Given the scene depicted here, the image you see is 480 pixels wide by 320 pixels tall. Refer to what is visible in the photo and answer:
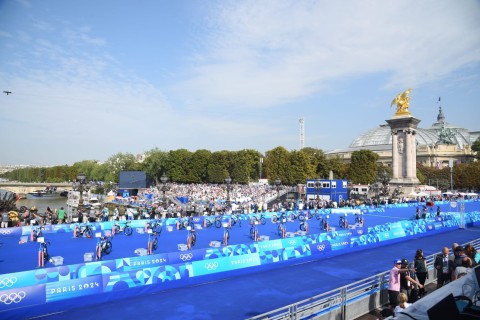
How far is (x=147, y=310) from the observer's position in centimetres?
1153

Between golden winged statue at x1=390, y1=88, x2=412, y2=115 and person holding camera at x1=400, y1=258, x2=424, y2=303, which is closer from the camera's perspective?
person holding camera at x1=400, y1=258, x2=424, y2=303

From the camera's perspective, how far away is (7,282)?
37.3 ft

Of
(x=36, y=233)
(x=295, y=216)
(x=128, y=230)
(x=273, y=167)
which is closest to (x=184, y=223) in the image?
(x=128, y=230)

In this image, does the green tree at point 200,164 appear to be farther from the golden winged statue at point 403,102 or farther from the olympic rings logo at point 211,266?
the olympic rings logo at point 211,266

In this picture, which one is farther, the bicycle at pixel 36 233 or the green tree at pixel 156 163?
the green tree at pixel 156 163

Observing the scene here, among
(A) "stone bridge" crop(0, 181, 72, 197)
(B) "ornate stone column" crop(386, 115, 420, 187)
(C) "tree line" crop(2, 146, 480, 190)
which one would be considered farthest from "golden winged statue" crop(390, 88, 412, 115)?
(A) "stone bridge" crop(0, 181, 72, 197)

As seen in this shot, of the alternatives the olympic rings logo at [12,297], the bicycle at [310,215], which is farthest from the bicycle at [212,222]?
the olympic rings logo at [12,297]

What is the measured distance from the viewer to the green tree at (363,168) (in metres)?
83.2

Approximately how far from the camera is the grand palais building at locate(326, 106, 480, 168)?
12738cm

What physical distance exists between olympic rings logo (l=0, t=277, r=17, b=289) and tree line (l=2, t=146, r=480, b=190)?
7034 centimetres

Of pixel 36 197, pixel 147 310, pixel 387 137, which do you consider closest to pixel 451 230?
pixel 147 310

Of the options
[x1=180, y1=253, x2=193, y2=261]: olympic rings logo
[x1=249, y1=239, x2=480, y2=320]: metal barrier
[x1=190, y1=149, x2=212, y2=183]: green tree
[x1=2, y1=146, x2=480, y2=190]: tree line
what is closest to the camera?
[x1=249, y1=239, x2=480, y2=320]: metal barrier

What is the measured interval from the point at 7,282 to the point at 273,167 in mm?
75310

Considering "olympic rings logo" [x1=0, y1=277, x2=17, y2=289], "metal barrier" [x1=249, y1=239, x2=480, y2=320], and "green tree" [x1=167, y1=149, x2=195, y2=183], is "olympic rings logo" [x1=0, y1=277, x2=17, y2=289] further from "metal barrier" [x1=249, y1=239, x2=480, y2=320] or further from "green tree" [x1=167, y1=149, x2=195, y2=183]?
"green tree" [x1=167, y1=149, x2=195, y2=183]
